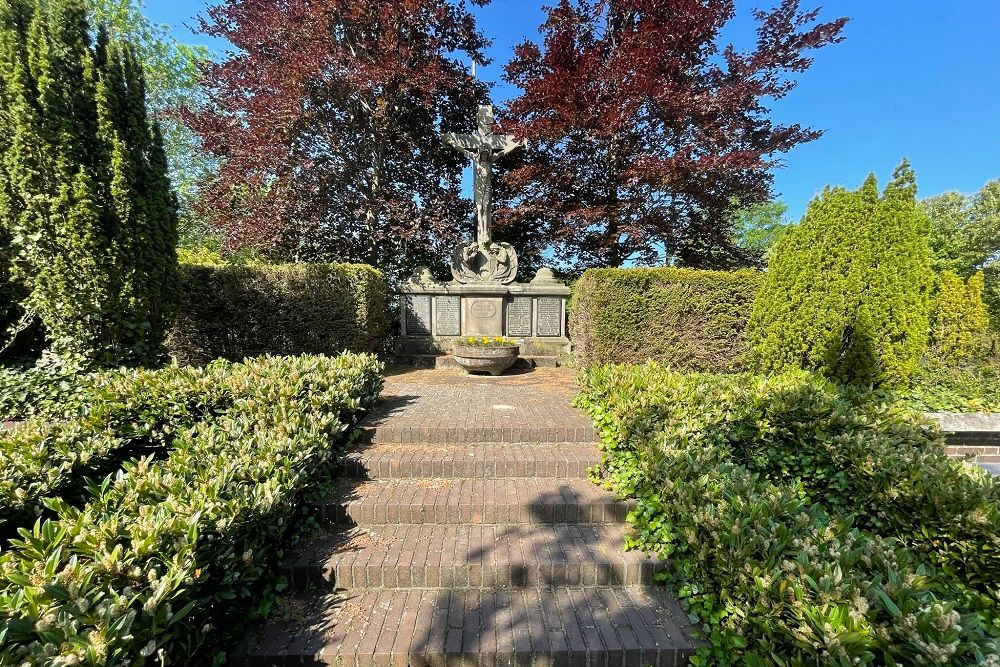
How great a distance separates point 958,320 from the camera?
5285mm

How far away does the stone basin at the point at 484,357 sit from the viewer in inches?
288

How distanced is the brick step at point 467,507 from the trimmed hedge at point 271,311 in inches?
166

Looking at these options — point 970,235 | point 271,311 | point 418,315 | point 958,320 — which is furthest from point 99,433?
point 970,235

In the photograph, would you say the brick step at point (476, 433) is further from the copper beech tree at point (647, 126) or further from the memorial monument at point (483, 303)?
the copper beech tree at point (647, 126)

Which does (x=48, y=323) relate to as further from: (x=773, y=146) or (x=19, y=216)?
(x=773, y=146)

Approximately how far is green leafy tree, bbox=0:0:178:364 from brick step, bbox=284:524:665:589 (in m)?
4.55

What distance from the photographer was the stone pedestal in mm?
8898

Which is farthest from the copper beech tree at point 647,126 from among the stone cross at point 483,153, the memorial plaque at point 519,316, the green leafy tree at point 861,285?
the green leafy tree at point 861,285

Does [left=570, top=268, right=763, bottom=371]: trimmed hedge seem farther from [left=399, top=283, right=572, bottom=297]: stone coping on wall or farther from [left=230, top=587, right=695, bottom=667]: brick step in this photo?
[left=230, top=587, right=695, bottom=667]: brick step

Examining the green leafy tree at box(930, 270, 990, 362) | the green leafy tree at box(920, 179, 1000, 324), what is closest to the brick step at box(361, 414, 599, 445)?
the green leafy tree at box(930, 270, 990, 362)

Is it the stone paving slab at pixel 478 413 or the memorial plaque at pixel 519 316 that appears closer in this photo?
the stone paving slab at pixel 478 413

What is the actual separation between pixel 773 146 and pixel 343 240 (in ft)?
39.9

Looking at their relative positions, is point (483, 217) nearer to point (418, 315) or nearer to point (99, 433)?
point (418, 315)

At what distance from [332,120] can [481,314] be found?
6463 mm
